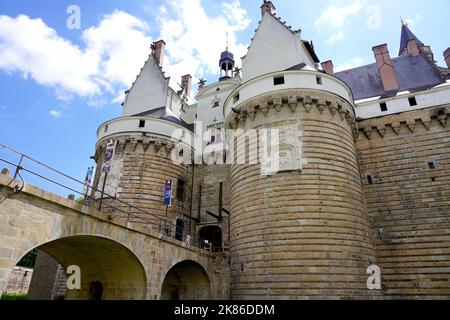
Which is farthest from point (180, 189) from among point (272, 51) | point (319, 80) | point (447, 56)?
point (447, 56)

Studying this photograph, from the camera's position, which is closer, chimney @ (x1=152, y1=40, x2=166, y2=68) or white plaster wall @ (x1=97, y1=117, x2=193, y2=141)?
white plaster wall @ (x1=97, y1=117, x2=193, y2=141)

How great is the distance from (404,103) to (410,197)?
6269 mm

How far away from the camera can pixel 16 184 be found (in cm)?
726

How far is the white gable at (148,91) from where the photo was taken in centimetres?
2486

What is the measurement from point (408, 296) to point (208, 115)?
1955cm

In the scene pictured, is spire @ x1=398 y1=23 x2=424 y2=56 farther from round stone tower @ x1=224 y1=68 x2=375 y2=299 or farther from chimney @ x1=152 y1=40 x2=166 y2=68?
chimney @ x1=152 y1=40 x2=166 y2=68

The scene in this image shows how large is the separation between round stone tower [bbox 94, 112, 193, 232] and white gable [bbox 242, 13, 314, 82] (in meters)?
7.06

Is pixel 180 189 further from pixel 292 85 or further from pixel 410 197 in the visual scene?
pixel 410 197

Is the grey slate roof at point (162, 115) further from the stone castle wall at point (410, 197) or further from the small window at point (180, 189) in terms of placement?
the stone castle wall at point (410, 197)

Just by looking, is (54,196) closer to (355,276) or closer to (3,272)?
(3,272)

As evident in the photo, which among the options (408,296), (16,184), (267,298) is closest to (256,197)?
(267,298)

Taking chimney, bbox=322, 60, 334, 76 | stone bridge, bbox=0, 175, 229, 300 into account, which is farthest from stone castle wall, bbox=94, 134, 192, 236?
chimney, bbox=322, 60, 334, 76

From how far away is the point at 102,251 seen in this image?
37.3 feet

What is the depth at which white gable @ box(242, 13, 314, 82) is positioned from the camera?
19.0m
